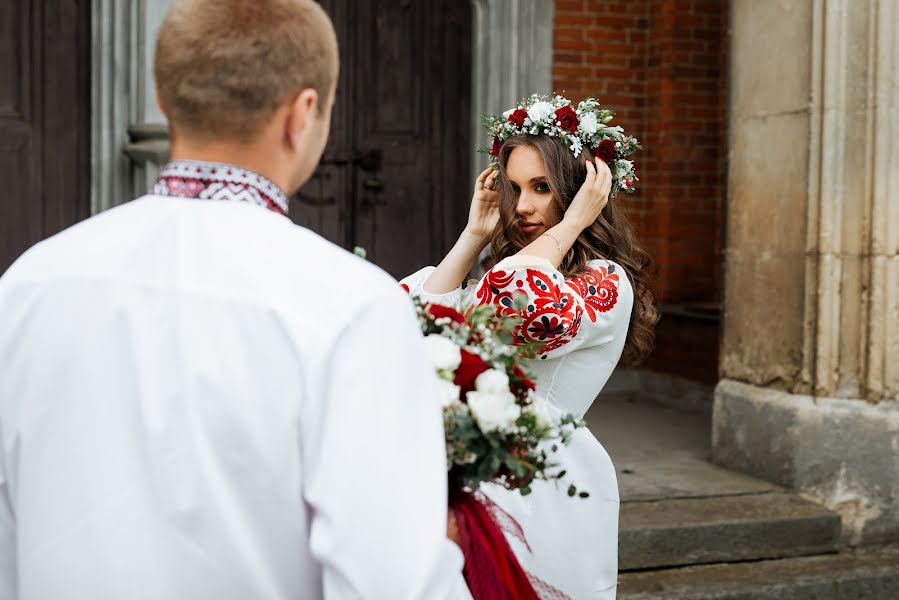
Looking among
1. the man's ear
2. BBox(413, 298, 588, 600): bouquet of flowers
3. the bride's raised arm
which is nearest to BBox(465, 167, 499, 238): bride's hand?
the bride's raised arm

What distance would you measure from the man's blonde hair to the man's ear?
0.01 m

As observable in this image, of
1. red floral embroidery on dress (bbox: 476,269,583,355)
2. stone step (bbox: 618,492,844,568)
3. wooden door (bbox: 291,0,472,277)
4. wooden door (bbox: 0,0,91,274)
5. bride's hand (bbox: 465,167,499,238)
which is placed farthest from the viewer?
wooden door (bbox: 291,0,472,277)

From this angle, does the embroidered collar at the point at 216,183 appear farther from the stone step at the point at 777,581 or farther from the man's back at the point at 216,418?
the stone step at the point at 777,581

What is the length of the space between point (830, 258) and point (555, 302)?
112 inches

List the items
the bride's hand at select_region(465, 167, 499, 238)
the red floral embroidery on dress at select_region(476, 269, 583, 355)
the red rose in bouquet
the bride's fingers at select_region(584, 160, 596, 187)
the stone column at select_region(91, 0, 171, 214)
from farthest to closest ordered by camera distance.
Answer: the stone column at select_region(91, 0, 171, 214) < the bride's hand at select_region(465, 167, 499, 238) < the bride's fingers at select_region(584, 160, 596, 187) < the red floral embroidery on dress at select_region(476, 269, 583, 355) < the red rose in bouquet

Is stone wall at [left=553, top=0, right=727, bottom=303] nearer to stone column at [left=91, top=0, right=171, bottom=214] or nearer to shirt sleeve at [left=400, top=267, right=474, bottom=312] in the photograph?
stone column at [left=91, top=0, right=171, bottom=214]

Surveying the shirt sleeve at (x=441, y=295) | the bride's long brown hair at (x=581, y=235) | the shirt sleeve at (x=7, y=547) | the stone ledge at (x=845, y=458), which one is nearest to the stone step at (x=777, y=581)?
the stone ledge at (x=845, y=458)

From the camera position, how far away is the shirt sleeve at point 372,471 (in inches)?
51.2

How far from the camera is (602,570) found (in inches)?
116

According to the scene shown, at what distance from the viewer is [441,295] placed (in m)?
3.12

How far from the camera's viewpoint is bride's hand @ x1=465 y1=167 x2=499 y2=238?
3.25 meters

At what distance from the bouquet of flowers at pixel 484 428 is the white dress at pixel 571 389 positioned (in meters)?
0.83

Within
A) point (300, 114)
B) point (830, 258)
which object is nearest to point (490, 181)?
point (300, 114)

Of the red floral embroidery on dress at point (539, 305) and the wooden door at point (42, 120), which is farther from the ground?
the wooden door at point (42, 120)
